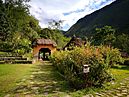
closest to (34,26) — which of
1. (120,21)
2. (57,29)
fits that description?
(57,29)

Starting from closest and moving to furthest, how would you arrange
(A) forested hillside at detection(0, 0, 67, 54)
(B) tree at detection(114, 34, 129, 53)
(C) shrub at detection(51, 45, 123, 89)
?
1. (C) shrub at detection(51, 45, 123, 89)
2. (A) forested hillside at detection(0, 0, 67, 54)
3. (B) tree at detection(114, 34, 129, 53)

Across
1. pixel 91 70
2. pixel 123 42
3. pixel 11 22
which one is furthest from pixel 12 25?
pixel 91 70

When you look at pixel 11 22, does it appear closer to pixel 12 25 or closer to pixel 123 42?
pixel 12 25

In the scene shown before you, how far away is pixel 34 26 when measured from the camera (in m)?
71.2

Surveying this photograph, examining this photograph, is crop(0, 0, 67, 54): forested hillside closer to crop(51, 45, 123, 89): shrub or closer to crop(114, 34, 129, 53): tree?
crop(114, 34, 129, 53): tree

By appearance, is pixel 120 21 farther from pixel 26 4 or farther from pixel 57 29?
pixel 26 4

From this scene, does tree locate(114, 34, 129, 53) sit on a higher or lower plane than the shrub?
higher

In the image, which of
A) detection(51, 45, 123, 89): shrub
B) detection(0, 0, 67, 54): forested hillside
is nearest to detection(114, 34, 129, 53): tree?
detection(0, 0, 67, 54): forested hillside

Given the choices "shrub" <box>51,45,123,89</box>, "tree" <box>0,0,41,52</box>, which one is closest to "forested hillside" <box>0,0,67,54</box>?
"tree" <box>0,0,41,52</box>

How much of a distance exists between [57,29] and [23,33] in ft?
48.2

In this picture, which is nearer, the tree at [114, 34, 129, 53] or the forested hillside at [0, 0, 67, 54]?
the forested hillside at [0, 0, 67, 54]

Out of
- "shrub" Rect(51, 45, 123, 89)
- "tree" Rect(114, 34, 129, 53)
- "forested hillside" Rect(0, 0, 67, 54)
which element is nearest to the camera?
"shrub" Rect(51, 45, 123, 89)

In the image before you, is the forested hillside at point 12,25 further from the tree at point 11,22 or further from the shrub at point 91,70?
the shrub at point 91,70

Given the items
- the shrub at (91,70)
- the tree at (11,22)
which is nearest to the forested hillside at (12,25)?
the tree at (11,22)
